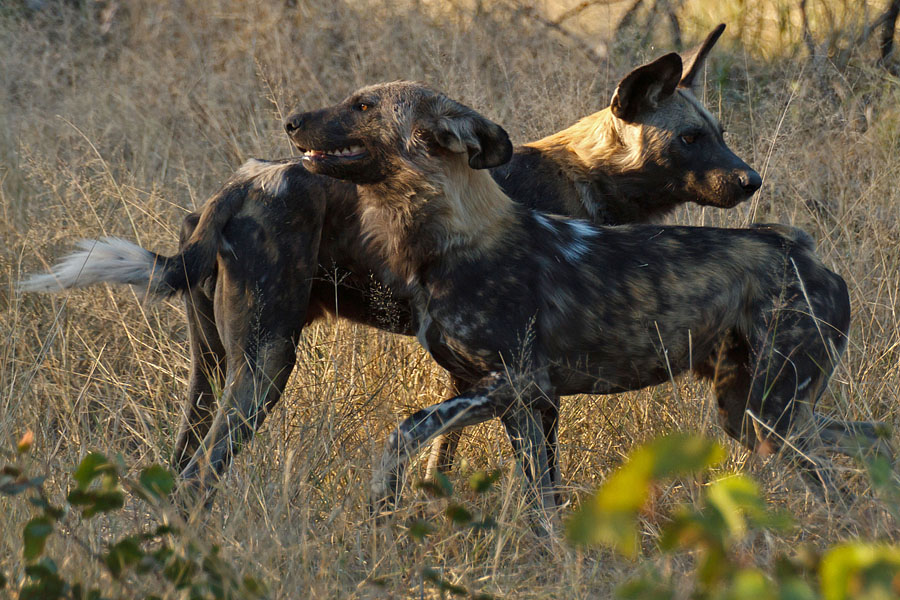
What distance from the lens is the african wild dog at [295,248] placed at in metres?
3.27

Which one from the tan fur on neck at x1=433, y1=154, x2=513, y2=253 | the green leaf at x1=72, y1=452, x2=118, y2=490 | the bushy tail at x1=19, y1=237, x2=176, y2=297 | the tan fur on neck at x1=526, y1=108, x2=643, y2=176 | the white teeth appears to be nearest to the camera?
the green leaf at x1=72, y1=452, x2=118, y2=490

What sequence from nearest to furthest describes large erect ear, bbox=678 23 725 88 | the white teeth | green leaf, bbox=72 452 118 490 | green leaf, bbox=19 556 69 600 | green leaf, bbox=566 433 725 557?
green leaf, bbox=566 433 725 557 < green leaf, bbox=72 452 118 490 < green leaf, bbox=19 556 69 600 < the white teeth < large erect ear, bbox=678 23 725 88

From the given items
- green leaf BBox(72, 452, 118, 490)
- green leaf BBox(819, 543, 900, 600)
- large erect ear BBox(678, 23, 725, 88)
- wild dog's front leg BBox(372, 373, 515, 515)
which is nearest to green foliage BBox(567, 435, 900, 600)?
green leaf BBox(819, 543, 900, 600)

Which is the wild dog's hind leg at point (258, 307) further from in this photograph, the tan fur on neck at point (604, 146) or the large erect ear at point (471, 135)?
the tan fur on neck at point (604, 146)

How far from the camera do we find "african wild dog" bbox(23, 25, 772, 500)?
10.7 feet

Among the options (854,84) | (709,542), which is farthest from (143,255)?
(854,84)

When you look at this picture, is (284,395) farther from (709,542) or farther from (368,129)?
(709,542)

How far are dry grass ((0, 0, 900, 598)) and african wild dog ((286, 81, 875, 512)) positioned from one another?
0.24m

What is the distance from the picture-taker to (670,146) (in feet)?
12.7

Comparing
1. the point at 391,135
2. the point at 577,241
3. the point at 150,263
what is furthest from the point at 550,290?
the point at 150,263

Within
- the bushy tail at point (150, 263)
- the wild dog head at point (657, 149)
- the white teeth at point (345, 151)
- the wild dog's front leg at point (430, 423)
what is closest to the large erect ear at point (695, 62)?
the wild dog head at point (657, 149)

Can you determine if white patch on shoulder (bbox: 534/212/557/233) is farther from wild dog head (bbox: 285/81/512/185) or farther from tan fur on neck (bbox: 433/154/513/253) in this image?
wild dog head (bbox: 285/81/512/185)

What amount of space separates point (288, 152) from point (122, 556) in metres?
3.86

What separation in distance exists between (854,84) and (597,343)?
3.93 meters
